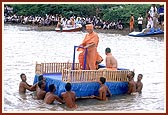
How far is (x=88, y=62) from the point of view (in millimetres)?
12562

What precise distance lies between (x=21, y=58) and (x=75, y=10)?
20.3 metres

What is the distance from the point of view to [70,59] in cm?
1942

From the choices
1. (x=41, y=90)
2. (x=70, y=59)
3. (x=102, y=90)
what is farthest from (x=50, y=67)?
(x=70, y=59)

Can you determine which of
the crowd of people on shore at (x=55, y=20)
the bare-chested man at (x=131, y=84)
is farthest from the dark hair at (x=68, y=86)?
the crowd of people on shore at (x=55, y=20)

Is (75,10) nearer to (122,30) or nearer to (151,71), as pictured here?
(122,30)

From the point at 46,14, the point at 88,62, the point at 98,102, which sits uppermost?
the point at 46,14

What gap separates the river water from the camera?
11324 mm

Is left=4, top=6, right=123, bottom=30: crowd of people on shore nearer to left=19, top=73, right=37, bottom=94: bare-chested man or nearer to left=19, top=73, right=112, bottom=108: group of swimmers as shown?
left=19, top=73, right=37, bottom=94: bare-chested man

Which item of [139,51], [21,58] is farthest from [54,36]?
[21,58]

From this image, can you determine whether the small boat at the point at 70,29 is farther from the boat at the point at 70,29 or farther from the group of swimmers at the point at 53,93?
the group of swimmers at the point at 53,93

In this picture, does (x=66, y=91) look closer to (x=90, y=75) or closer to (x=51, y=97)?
(x=51, y=97)

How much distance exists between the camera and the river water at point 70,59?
11.3 metres

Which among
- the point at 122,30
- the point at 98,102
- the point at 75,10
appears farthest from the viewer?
the point at 75,10

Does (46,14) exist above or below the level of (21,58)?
above
